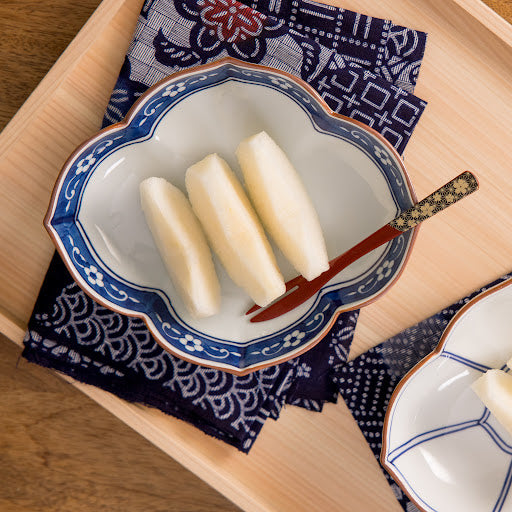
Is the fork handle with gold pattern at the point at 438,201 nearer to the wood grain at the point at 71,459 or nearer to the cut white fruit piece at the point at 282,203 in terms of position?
the cut white fruit piece at the point at 282,203

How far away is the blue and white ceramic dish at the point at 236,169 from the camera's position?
588 mm

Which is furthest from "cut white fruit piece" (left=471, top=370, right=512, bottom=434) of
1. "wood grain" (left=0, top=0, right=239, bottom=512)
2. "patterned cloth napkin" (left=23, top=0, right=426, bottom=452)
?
"wood grain" (left=0, top=0, right=239, bottom=512)

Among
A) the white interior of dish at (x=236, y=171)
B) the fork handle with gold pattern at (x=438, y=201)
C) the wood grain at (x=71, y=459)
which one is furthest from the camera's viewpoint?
the wood grain at (x=71, y=459)

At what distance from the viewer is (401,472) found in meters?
0.65

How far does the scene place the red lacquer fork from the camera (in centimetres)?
51

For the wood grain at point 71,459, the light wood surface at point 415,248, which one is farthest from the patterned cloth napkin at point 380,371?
the wood grain at point 71,459

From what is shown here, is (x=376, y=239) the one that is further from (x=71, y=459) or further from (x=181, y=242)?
(x=71, y=459)

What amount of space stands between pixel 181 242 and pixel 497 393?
41 centimetres

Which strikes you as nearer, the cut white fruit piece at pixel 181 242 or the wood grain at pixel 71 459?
the cut white fruit piece at pixel 181 242

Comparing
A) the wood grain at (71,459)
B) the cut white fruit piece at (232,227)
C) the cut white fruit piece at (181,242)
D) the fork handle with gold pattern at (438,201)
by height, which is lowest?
the wood grain at (71,459)

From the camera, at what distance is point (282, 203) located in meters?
0.58

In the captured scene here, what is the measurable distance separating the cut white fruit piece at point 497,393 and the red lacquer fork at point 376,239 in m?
0.22

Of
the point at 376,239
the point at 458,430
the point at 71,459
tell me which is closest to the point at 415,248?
the point at 376,239

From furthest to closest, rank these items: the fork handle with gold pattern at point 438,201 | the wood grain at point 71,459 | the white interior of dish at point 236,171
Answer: the wood grain at point 71,459
the white interior of dish at point 236,171
the fork handle with gold pattern at point 438,201
